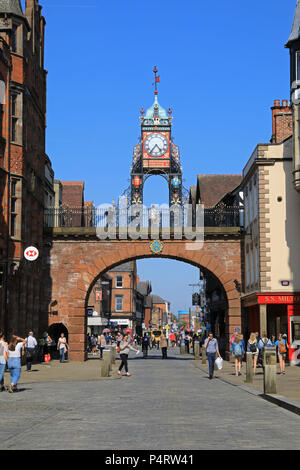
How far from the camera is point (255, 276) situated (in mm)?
36781

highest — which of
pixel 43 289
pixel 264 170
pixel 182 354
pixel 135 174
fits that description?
pixel 135 174

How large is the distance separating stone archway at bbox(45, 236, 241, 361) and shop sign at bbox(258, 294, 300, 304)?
16.7ft

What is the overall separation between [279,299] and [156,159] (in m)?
36.9

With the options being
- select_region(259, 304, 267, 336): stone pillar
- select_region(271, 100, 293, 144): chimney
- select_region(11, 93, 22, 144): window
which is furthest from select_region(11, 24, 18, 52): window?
select_region(259, 304, 267, 336): stone pillar

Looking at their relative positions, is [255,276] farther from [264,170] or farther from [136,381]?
[136,381]

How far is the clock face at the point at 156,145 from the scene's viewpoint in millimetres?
69812

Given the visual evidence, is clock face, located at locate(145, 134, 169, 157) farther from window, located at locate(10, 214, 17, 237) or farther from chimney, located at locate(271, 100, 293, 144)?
window, located at locate(10, 214, 17, 237)

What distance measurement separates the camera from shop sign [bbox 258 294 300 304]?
1367 inches

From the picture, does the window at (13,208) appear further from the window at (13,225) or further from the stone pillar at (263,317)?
the stone pillar at (263,317)

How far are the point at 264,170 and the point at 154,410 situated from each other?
2303cm

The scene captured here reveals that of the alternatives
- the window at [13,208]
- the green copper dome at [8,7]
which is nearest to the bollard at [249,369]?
the window at [13,208]
